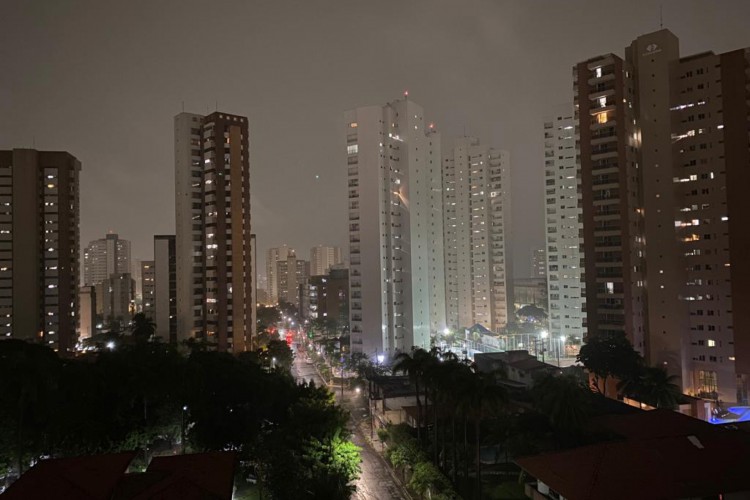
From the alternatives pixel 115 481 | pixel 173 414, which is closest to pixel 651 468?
pixel 115 481

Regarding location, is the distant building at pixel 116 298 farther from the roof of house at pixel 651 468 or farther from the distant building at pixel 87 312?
the roof of house at pixel 651 468

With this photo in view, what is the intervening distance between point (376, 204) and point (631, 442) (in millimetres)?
52496

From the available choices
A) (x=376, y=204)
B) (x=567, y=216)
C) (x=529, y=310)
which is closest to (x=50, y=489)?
(x=376, y=204)

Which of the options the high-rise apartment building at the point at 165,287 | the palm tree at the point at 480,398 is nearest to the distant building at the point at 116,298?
the high-rise apartment building at the point at 165,287

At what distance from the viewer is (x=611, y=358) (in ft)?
163

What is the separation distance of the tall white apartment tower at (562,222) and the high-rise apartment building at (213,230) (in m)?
52.6

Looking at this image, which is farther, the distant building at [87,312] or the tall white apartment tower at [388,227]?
the distant building at [87,312]

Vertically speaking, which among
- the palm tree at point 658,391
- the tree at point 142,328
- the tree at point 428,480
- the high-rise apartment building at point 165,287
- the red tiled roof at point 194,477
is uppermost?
the high-rise apartment building at point 165,287

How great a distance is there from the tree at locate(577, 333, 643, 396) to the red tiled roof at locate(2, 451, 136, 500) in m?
42.9

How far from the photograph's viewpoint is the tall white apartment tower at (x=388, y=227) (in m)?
75.2

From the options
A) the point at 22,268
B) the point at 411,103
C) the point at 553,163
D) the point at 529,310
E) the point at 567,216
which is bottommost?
the point at 529,310

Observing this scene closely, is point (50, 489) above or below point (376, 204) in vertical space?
below

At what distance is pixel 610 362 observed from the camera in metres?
49.6

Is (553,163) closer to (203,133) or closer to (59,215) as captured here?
(203,133)
